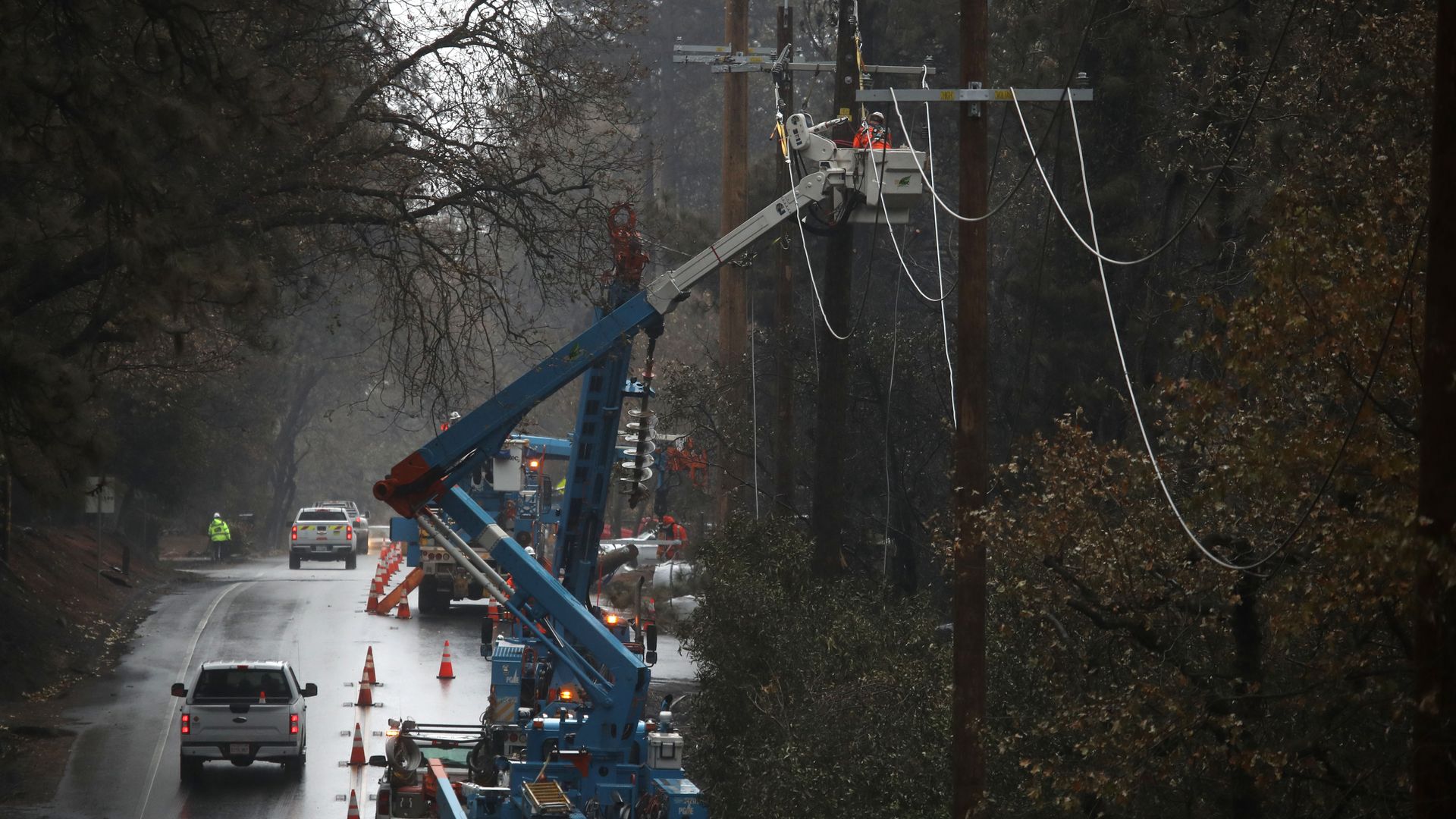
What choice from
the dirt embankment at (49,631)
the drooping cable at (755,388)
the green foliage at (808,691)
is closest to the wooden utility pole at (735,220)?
the drooping cable at (755,388)

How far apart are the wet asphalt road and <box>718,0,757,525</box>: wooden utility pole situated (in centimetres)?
404

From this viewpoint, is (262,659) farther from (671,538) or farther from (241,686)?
(671,538)

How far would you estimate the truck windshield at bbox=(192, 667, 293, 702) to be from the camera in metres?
20.7

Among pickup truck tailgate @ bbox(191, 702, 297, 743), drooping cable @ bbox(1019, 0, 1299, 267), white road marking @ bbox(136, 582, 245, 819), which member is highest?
drooping cable @ bbox(1019, 0, 1299, 267)

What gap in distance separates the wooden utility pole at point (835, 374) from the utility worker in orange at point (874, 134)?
3.65 meters

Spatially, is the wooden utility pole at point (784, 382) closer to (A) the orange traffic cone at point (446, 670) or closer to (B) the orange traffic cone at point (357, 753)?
(B) the orange traffic cone at point (357, 753)

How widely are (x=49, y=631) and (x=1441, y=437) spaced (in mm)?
30818

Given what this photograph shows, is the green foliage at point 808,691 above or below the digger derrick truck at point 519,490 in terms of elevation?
below

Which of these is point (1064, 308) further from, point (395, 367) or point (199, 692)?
point (199, 692)

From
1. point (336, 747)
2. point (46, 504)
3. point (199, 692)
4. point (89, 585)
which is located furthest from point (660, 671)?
point (46, 504)

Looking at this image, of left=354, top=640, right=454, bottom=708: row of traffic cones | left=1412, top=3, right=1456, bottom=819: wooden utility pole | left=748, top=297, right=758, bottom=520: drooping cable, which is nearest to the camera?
left=1412, top=3, right=1456, bottom=819: wooden utility pole

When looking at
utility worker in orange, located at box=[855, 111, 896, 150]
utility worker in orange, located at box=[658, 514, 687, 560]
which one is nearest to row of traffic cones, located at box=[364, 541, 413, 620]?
utility worker in orange, located at box=[658, 514, 687, 560]

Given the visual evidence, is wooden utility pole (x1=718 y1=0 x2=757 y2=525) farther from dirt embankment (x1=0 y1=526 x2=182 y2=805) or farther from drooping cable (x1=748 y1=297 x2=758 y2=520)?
dirt embankment (x1=0 y1=526 x2=182 y2=805)

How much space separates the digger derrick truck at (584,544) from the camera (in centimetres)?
→ 1451
